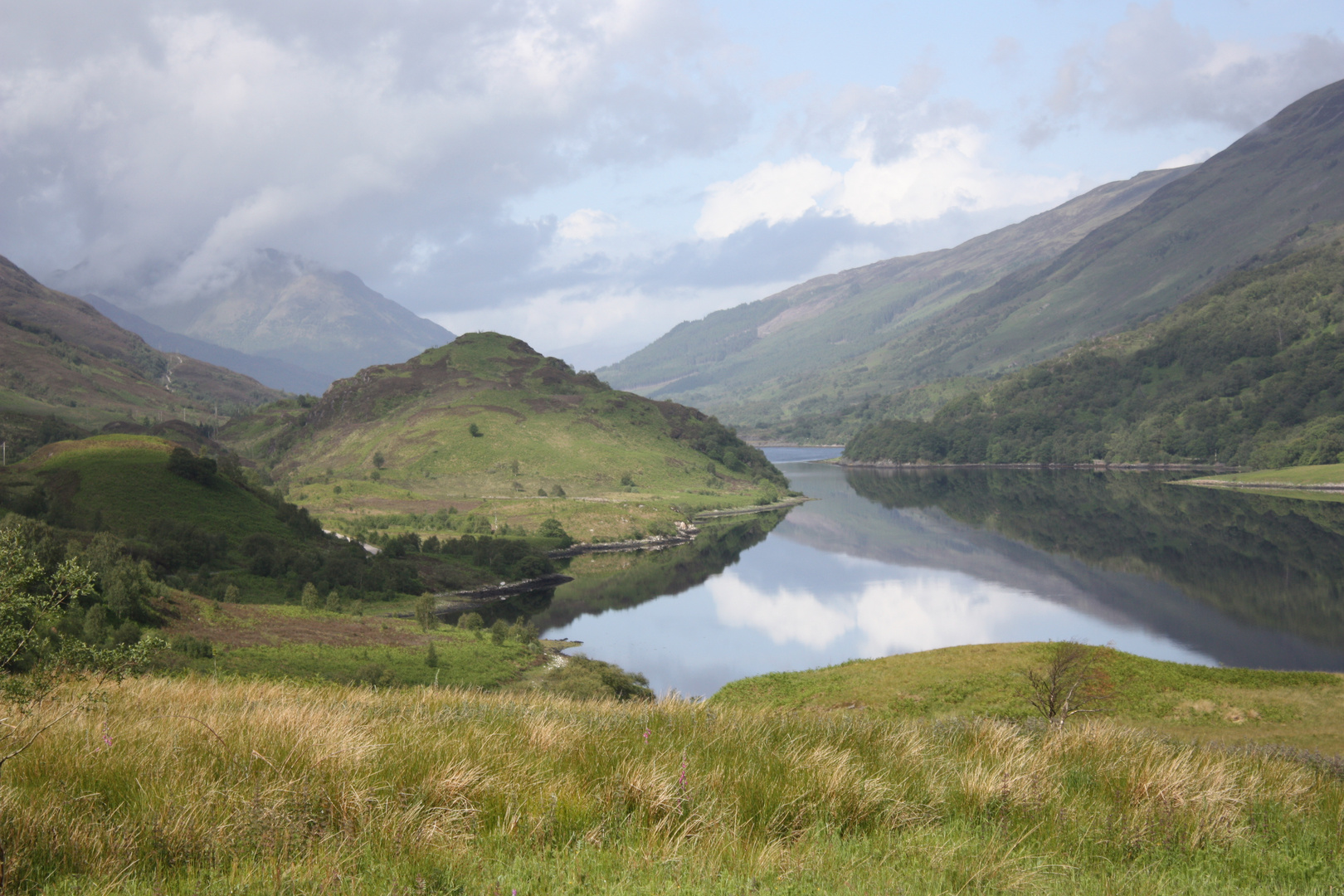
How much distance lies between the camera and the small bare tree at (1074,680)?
28.0 meters

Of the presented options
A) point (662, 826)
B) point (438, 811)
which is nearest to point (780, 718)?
point (662, 826)

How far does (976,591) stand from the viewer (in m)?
87.7

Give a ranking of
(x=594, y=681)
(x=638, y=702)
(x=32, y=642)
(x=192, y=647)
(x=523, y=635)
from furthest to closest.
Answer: (x=523, y=635) → (x=594, y=681) → (x=192, y=647) → (x=638, y=702) → (x=32, y=642)

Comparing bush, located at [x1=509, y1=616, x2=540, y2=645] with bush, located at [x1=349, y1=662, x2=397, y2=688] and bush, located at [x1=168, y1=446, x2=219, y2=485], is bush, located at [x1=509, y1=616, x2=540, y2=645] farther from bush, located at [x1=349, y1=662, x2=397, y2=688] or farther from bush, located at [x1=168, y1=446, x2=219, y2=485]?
bush, located at [x1=168, y1=446, x2=219, y2=485]

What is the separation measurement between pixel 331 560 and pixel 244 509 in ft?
47.5

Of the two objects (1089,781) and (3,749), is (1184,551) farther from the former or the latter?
(3,749)

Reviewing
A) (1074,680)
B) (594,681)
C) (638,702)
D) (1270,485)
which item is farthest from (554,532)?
(1270,485)

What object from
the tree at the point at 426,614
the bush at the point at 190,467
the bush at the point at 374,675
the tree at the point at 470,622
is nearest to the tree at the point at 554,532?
the bush at the point at 190,467

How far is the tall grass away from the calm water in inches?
1814

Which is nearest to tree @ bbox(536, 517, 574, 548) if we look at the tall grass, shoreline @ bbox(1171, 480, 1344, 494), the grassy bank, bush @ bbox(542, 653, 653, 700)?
bush @ bbox(542, 653, 653, 700)

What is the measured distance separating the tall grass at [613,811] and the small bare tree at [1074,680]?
19454 mm

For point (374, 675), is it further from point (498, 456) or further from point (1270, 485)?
point (1270, 485)

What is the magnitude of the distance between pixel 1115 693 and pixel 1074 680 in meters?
1.94

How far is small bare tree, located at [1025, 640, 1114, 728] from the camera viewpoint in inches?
1102
